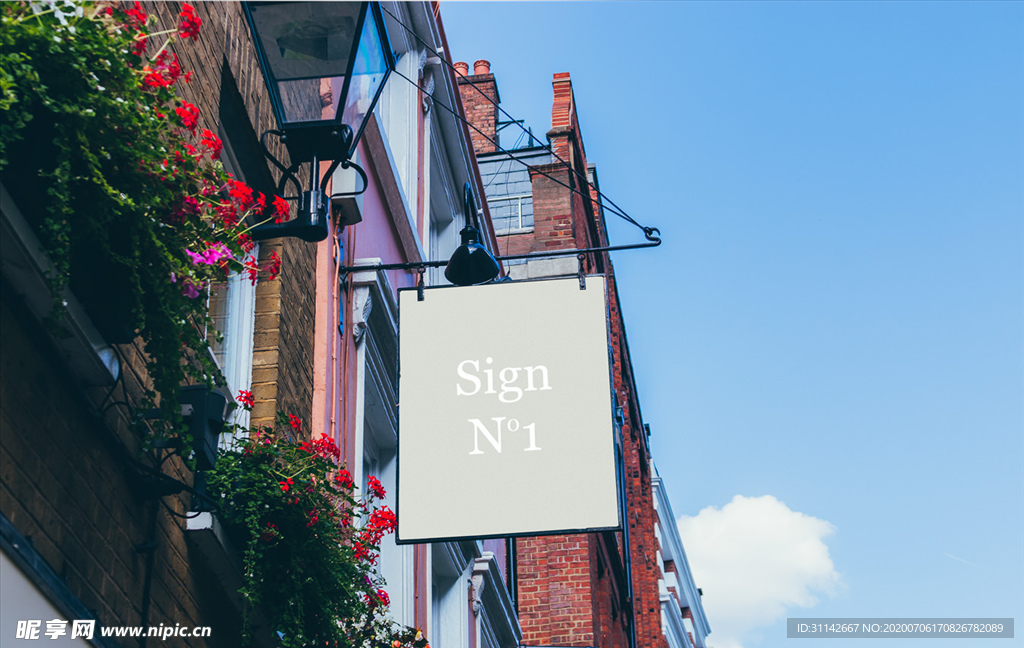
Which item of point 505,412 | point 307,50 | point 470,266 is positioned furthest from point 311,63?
point 470,266

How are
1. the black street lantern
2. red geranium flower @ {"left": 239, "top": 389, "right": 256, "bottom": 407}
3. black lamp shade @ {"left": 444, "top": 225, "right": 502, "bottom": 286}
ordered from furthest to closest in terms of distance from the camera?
1. black lamp shade @ {"left": 444, "top": 225, "right": 502, "bottom": 286}
2. red geranium flower @ {"left": 239, "top": 389, "right": 256, "bottom": 407}
3. the black street lantern

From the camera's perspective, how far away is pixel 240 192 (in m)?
4.55

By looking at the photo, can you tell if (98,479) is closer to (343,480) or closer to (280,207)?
(280,207)

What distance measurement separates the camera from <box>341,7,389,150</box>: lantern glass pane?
215 inches

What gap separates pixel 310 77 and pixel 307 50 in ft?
0.36

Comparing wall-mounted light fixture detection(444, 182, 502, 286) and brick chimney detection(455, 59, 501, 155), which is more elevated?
brick chimney detection(455, 59, 501, 155)

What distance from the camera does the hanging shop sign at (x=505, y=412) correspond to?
6469 millimetres

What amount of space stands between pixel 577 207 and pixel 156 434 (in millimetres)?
17974

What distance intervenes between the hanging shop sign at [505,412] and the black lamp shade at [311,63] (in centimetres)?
186

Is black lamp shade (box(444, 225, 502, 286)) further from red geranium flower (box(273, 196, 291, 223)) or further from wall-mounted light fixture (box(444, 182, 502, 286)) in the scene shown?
red geranium flower (box(273, 196, 291, 223))

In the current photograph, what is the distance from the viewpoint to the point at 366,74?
559cm

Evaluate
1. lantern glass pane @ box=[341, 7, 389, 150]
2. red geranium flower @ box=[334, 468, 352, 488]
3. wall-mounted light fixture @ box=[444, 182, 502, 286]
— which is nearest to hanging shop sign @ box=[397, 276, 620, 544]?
wall-mounted light fixture @ box=[444, 182, 502, 286]

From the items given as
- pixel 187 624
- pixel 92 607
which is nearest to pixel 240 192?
pixel 92 607

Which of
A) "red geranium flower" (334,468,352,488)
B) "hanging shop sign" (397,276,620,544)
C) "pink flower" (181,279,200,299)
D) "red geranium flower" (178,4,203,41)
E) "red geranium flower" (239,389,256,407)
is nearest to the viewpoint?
"pink flower" (181,279,200,299)
